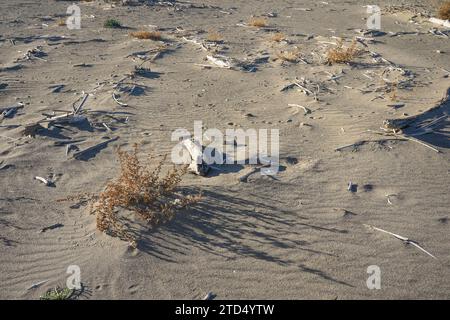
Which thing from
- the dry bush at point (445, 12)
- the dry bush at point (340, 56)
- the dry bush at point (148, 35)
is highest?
the dry bush at point (445, 12)

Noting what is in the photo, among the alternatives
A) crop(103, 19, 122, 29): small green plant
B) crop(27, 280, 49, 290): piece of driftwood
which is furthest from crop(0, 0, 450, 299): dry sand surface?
crop(103, 19, 122, 29): small green plant

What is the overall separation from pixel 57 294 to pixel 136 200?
1.24 metres

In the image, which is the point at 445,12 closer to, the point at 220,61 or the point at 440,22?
the point at 440,22

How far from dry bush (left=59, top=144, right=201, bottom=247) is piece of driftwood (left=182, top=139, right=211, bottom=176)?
348mm

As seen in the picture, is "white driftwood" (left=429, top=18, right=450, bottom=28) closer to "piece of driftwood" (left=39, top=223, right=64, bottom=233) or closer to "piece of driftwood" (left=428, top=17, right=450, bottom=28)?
"piece of driftwood" (left=428, top=17, right=450, bottom=28)

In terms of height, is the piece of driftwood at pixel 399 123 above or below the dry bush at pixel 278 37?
below

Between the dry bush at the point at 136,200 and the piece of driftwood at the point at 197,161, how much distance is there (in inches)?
13.7

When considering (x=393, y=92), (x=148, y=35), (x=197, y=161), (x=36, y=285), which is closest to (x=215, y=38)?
(x=148, y=35)

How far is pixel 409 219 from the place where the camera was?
4543 millimetres

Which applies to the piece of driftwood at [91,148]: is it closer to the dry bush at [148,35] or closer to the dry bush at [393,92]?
the dry bush at [393,92]

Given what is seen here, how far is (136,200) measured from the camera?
15.2ft

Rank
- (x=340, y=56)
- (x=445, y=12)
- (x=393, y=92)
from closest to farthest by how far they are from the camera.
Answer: (x=393, y=92)
(x=340, y=56)
(x=445, y=12)

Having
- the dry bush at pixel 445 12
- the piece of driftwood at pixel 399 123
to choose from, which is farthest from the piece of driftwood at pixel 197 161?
the dry bush at pixel 445 12

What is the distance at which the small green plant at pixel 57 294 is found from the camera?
3.69 m
